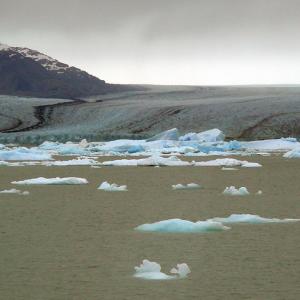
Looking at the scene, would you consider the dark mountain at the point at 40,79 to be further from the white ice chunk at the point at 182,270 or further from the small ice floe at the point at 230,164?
the white ice chunk at the point at 182,270

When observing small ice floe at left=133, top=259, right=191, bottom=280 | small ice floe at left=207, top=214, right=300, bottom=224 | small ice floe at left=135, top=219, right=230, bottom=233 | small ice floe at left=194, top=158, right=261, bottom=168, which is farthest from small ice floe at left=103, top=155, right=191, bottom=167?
small ice floe at left=133, top=259, right=191, bottom=280

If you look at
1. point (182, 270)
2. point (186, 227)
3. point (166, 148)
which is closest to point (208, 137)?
point (166, 148)

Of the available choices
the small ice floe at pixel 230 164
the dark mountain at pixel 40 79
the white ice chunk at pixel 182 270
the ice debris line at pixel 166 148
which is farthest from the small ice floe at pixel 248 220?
the dark mountain at pixel 40 79

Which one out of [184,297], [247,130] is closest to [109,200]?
[184,297]

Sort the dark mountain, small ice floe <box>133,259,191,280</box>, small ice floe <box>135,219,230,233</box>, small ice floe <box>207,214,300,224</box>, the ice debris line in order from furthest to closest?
the dark mountain → the ice debris line → small ice floe <box>207,214,300,224</box> → small ice floe <box>135,219,230,233</box> → small ice floe <box>133,259,191,280</box>

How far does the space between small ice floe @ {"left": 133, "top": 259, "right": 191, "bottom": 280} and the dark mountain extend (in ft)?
411

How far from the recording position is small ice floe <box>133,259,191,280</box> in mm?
5308

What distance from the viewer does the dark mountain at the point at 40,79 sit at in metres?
137

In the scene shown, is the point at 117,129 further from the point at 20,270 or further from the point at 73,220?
the point at 20,270

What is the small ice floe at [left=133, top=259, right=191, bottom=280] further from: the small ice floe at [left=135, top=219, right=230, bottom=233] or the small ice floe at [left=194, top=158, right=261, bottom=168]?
the small ice floe at [left=194, top=158, right=261, bottom=168]

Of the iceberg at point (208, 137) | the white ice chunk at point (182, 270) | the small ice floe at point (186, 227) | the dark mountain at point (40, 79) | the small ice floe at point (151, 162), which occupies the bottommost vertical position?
A: the dark mountain at point (40, 79)

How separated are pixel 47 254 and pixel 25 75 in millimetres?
141763

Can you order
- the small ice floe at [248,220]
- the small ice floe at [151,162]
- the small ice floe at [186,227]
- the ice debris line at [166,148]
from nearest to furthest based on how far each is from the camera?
the small ice floe at [186,227], the small ice floe at [248,220], the small ice floe at [151,162], the ice debris line at [166,148]

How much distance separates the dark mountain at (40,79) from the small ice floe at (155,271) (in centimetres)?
12515
